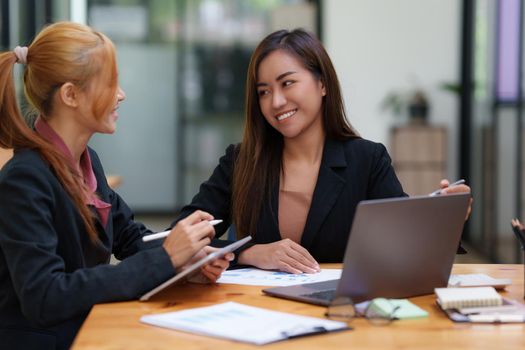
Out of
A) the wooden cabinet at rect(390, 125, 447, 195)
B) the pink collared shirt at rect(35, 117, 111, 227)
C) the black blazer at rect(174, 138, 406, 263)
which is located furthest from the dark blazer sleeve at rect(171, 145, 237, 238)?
the wooden cabinet at rect(390, 125, 447, 195)

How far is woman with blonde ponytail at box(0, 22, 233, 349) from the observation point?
1.70 meters

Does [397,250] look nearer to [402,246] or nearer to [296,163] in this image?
[402,246]

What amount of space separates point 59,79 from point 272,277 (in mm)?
637

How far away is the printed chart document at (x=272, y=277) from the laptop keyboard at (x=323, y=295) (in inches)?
6.1

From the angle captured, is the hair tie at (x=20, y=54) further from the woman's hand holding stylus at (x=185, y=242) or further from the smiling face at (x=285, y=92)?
the smiling face at (x=285, y=92)

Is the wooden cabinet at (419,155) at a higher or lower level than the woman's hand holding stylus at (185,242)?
lower

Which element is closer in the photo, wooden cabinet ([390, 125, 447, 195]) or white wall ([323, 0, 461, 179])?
wooden cabinet ([390, 125, 447, 195])

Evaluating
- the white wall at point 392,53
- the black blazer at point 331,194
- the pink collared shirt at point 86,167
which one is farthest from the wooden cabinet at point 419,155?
the pink collared shirt at point 86,167

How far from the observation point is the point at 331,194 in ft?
8.01

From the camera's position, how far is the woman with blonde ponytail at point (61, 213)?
5.58 ft

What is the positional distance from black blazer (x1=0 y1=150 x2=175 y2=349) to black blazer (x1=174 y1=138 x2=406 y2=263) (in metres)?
0.60

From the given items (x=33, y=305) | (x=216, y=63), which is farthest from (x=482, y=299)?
(x=216, y=63)

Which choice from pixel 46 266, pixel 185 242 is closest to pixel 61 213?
pixel 46 266

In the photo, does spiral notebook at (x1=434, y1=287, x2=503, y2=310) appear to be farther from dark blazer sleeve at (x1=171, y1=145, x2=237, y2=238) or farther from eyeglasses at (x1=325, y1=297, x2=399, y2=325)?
dark blazer sleeve at (x1=171, y1=145, x2=237, y2=238)
